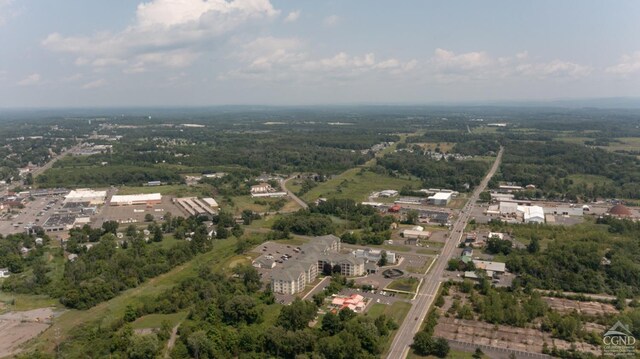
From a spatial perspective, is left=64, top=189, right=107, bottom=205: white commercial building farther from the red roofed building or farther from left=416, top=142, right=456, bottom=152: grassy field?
left=416, top=142, right=456, bottom=152: grassy field

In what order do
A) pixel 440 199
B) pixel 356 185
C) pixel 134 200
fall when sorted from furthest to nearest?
pixel 356 185 < pixel 134 200 < pixel 440 199

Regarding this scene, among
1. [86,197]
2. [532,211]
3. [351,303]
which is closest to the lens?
[351,303]

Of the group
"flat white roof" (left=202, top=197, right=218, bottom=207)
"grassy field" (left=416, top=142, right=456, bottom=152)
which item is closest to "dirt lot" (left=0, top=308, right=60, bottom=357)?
"flat white roof" (left=202, top=197, right=218, bottom=207)

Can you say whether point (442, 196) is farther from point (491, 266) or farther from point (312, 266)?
point (312, 266)

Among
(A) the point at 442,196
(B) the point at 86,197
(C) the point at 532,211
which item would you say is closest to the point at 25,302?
(B) the point at 86,197

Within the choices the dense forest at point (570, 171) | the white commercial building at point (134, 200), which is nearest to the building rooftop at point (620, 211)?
the dense forest at point (570, 171)
